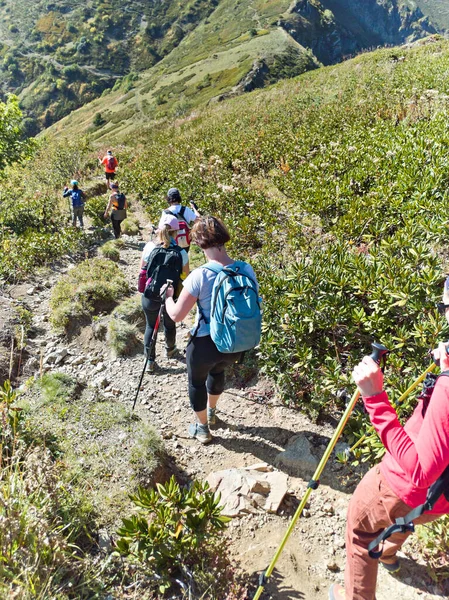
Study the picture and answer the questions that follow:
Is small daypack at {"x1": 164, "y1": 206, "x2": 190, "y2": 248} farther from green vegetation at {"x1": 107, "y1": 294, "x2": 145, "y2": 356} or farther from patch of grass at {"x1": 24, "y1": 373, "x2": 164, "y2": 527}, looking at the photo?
patch of grass at {"x1": 24, "y1": 373, "x2": 164, "y2": 527}

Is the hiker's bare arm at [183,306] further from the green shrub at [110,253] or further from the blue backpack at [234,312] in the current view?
the green shrub at [110,253]

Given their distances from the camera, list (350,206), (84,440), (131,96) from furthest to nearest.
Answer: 1. (131,96)
2. (350,206)
3. (84,440)

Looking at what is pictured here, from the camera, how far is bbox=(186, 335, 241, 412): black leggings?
141 inches

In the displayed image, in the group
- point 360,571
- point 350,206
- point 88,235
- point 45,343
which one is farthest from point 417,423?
point 88,235

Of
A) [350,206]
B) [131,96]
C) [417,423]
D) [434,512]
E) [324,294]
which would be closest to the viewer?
[434,512]

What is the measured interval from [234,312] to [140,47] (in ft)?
629

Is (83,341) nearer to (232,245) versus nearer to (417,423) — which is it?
(232,245)

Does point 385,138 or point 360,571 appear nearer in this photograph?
point 360,571

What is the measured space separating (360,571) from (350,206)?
5361mm

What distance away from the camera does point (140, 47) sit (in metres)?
157

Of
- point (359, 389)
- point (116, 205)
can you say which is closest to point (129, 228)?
point (116, 205)

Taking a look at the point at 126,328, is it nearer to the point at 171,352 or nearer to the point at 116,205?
the point at 171,352

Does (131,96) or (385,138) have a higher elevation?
(131,96)

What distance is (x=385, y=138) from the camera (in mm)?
8430
